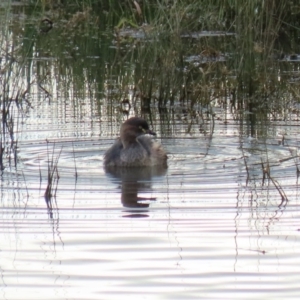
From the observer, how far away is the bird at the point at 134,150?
9.81 meters

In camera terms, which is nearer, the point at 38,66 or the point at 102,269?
the point at 102,269

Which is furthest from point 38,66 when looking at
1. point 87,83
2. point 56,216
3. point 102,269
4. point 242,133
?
point 102,269

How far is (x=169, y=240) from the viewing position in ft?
22.6

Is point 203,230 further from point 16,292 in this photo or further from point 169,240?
point 16,292

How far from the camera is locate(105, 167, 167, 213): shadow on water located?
26.6ft

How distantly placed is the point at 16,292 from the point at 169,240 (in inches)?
51.0

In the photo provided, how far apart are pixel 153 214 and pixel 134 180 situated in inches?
66.6

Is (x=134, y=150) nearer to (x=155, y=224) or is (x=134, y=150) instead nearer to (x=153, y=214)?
(x=153, y=214)

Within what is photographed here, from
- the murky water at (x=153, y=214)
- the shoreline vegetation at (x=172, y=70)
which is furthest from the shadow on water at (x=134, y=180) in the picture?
the shoreline vegetation at (x=172, y=70)

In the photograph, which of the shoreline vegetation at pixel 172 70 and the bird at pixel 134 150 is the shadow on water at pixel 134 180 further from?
the shoreline vegetation at pixel 172 70

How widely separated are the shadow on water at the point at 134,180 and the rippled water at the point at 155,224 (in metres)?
0.02

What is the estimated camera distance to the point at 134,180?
30.5 feet

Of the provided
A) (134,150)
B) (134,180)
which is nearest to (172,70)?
(134,150)

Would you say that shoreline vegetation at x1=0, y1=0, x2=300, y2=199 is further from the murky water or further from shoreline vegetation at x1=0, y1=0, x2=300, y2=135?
the murky water
